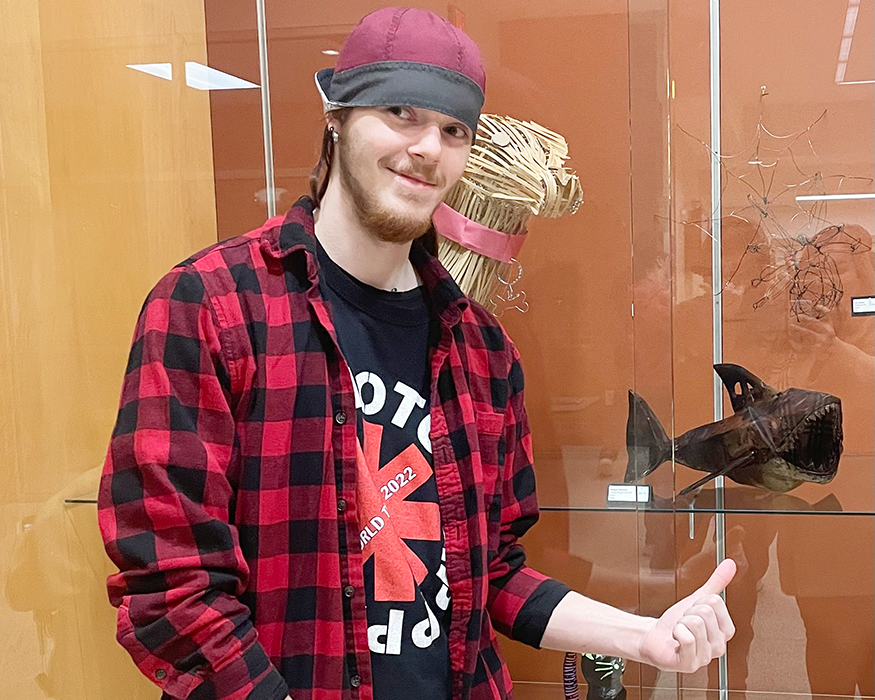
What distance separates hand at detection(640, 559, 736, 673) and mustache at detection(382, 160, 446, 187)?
53cm

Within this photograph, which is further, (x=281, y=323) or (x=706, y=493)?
(x=706, y=493)

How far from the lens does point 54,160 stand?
1252 millimetres

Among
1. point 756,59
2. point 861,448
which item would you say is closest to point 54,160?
point 756,59

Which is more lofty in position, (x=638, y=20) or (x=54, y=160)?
(x=638, y=20)

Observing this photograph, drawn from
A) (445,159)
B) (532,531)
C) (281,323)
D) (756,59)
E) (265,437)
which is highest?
(756,59)

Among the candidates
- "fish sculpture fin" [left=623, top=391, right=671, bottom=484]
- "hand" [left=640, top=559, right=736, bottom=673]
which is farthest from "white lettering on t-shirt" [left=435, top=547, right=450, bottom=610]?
"fish sculpture fin" [left=623, top=391, right=671, bottom=484]

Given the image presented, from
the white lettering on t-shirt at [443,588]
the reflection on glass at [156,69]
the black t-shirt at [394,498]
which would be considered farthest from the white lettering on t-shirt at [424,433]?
the reflection on glass at [156,69]

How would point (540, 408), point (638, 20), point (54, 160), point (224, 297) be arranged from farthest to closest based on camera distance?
point (540, 408) < point (638, 20) < point (54, 160) < point (224, 297)

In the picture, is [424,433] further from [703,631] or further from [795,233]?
[795,233]

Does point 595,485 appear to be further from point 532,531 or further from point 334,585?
point 334,585

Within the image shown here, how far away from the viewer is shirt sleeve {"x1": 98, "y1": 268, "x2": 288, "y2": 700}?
37.0 inches

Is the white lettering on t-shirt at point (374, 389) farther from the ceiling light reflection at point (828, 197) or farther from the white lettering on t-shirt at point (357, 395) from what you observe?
the ceiling light reflection at point (828, 197)

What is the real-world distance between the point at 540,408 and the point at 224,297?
67 cm

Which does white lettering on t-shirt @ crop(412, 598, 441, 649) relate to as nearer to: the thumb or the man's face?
the thumb
